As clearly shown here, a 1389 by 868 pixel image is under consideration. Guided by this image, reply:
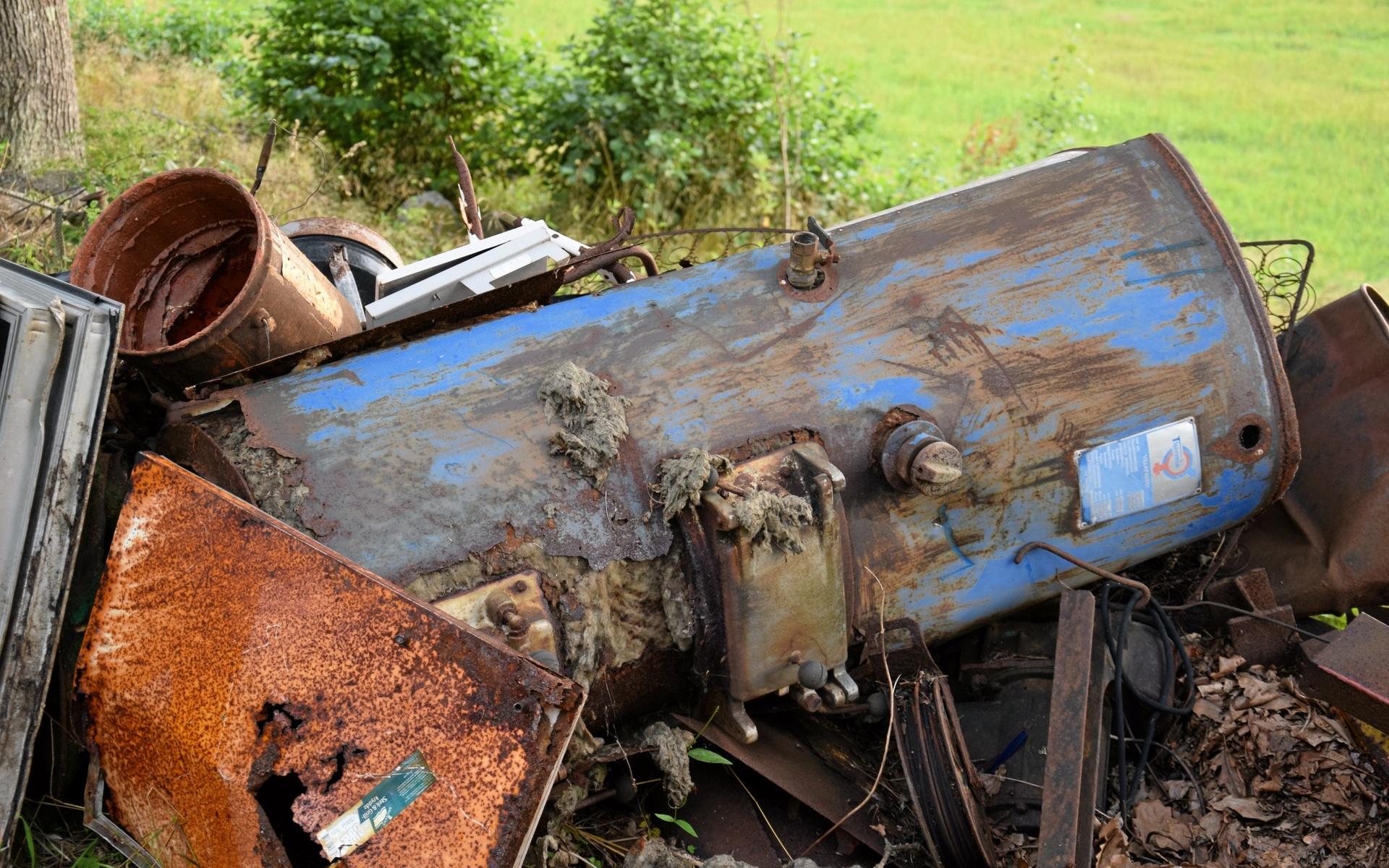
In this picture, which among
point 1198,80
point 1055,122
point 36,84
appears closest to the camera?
point 36,84

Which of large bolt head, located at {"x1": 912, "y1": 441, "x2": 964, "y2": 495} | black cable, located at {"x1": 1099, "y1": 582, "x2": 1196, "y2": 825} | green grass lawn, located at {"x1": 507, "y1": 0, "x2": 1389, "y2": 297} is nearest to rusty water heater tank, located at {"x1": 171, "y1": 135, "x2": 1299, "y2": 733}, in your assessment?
large bolt head, located at {"x1": 912, "y1": 441, "x2": 964, "y2": 495}

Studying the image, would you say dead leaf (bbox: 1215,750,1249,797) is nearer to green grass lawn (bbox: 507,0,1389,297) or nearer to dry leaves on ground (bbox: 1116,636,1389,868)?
dry leaves on ground (bbox: 1116,636,1389,868)

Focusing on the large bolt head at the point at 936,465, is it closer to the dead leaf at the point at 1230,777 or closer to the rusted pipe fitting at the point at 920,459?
the rusted pipe fitting at the point at 920,459

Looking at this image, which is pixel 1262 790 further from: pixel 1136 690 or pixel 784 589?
pixel 784 589

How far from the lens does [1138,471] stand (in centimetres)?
267

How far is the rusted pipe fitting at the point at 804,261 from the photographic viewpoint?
2.56 metres

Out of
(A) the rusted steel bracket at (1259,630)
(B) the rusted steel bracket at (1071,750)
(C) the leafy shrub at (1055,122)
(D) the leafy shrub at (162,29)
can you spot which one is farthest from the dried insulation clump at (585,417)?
(D) the leafy shrub at (162,29)

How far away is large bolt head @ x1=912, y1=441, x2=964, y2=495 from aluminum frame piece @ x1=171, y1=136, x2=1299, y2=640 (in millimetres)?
140

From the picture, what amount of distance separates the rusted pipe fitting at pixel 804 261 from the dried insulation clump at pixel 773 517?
1.95 ft

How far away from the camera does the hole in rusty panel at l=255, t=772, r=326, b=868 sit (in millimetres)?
1855

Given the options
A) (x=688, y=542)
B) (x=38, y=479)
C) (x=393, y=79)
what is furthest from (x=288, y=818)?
(x=393, y=79)

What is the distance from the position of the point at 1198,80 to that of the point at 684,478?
35.7ft

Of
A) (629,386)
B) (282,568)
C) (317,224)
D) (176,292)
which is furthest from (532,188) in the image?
(282,568)

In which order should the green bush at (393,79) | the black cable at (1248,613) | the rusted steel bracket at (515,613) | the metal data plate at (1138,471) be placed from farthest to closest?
the green bush at (393,79) < the black cable at (1248,613) < the metal data plate at (1138,471) < the rusted steel bracket at (515,613)
